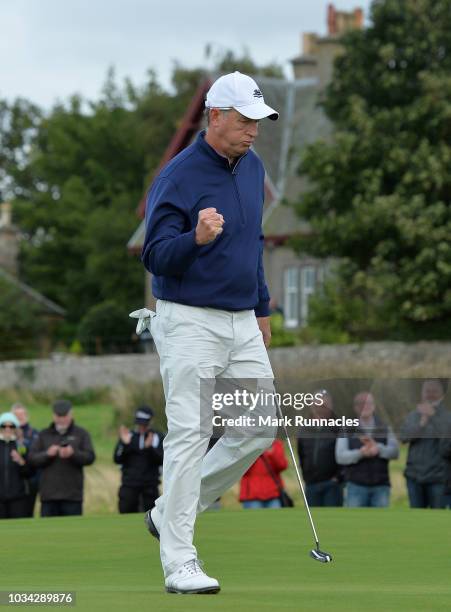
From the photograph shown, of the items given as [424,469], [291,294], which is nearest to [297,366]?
[291,294]

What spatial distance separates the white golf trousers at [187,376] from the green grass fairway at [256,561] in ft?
1.04

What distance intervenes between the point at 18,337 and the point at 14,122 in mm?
34838

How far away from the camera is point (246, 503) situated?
1783cm

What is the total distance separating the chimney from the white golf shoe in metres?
77.0

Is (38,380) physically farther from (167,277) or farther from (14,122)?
(14,122)

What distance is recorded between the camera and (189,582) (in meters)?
6.98

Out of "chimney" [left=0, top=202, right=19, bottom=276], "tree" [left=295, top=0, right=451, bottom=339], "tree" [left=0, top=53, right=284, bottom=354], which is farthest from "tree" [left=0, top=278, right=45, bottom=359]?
"tree" [left=295, top=0, right=451, bottom=339]

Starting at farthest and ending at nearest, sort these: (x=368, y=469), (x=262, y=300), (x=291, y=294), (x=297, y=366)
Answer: (x=291, y=294) → (x=297, y=366) → (x=368, y=469) → (x=262, y=300)

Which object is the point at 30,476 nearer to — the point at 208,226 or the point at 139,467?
the point at 139,467

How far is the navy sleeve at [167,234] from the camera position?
718cm

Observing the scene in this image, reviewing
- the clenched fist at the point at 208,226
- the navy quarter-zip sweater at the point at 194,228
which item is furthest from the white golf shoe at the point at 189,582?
the clenched fist at the point at 208,226

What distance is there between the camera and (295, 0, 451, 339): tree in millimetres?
39406

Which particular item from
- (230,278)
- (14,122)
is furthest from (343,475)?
(14,122)

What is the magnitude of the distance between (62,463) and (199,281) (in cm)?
974
